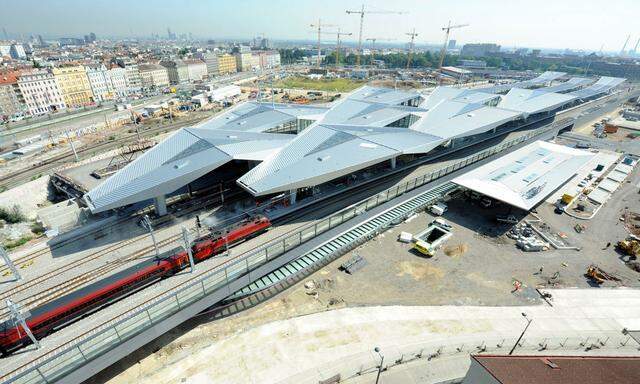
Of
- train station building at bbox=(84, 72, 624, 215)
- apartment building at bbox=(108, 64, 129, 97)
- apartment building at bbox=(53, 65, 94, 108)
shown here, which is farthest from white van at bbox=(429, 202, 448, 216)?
apartment building at bbox=(108, 64, 129, 97)

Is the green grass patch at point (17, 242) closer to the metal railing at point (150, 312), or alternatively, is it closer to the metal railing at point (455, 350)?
the metal railing at point (150, 312)

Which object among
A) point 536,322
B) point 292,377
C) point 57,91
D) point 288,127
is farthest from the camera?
point 57,91

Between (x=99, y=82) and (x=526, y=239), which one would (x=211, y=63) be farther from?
(x=526, y=239)

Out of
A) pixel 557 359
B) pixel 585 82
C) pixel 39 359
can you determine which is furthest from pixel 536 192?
pixel 585 82

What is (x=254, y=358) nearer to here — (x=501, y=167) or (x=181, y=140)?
(x=181, y=140)

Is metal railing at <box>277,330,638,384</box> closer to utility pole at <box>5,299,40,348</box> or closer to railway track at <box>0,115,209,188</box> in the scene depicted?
utility pole at <box>5,299,40,348</box>

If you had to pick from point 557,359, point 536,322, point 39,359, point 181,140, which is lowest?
point 536,322
